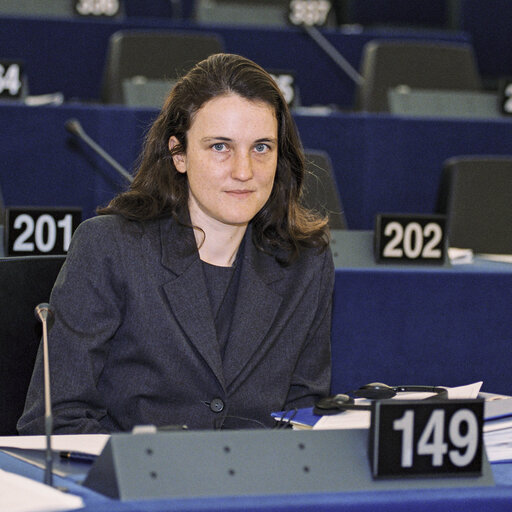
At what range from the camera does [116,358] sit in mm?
1833

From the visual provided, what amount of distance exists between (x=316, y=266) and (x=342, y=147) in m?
1.73

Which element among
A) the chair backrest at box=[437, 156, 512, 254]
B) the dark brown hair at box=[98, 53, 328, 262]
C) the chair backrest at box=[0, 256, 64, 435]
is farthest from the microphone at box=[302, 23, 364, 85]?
the chair backrest at box=[0, 256, 64, 435]

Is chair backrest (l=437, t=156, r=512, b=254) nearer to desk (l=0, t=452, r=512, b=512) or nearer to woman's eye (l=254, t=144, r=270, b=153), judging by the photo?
woman's eye (l=254, t=144, r=270, b=153)

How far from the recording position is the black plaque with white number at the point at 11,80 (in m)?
3.59

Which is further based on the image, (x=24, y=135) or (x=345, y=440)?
(x=24, y=135)

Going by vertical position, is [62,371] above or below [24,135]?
below

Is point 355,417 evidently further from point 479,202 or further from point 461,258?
point 479,202

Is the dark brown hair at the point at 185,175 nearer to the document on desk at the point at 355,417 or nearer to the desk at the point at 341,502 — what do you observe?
the document on desk at the point at 355,417

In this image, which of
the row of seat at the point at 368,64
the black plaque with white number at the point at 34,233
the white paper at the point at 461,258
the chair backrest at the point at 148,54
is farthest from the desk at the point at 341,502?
the chair backrest at the point at 148,54

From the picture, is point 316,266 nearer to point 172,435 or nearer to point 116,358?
point 116,358

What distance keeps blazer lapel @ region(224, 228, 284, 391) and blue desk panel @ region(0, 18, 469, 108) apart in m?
2.91

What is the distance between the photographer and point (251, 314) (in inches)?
75.3

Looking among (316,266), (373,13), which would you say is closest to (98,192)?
(316,266)

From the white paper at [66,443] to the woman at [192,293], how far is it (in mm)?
240
